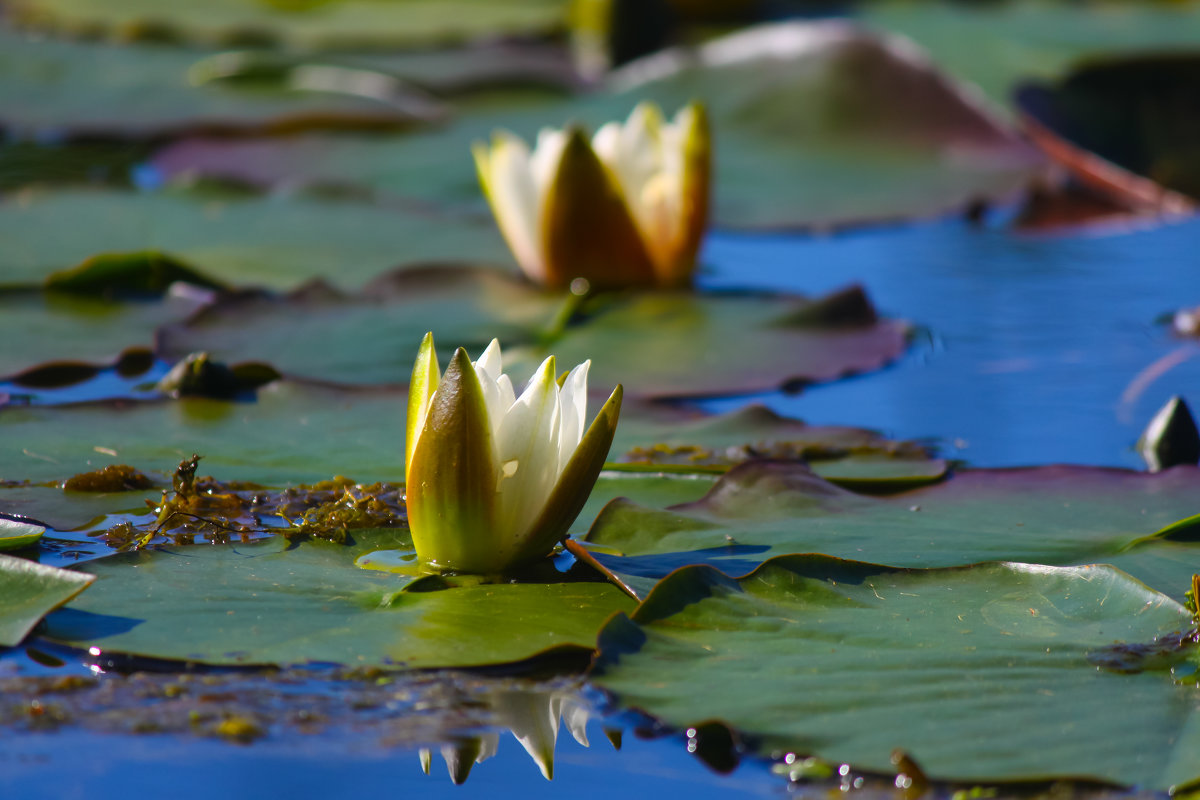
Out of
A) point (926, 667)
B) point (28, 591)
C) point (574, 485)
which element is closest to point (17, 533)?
point (28, 591)

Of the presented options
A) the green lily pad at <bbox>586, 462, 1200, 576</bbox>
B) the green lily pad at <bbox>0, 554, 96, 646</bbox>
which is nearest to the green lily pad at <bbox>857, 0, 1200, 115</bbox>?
the green lily pad at <bbox>586, 462, 1200, 576</bbox>

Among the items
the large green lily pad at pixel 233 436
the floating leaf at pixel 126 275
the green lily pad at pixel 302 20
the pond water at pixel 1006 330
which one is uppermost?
the green lily pad at pixel 302 20

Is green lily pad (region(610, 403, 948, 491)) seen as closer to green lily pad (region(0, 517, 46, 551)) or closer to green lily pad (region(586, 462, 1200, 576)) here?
green lily pad (region(586, 462, 1200, 576))

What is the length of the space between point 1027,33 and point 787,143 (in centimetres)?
106

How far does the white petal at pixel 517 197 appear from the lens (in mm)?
2502

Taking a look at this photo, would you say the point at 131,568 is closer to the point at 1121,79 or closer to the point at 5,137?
the point at 5,137

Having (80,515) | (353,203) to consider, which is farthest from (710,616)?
(353,203)

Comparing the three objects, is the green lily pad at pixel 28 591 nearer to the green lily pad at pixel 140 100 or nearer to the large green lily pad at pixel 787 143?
the large green lily pad at pixel 787 143

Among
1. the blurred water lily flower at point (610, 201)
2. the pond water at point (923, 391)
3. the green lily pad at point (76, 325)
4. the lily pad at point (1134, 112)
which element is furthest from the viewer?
the lily pad at point (1134, 112)

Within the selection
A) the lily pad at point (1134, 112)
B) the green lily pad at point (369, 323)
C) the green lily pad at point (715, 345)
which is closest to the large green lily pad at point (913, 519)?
the green lily pad at point (715, 345)

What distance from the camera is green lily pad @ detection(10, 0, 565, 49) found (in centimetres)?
466

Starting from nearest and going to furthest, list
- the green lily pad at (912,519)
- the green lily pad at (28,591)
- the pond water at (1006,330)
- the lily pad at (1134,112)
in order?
the green lily pad at (28,591)
the green lily pad at (912,519)
the pond water at (1006,330)
the lily pad at (1134,112)

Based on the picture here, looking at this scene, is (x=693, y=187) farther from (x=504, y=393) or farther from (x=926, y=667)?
(x=926, y=667)

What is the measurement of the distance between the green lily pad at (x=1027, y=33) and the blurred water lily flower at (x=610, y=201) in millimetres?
1474
